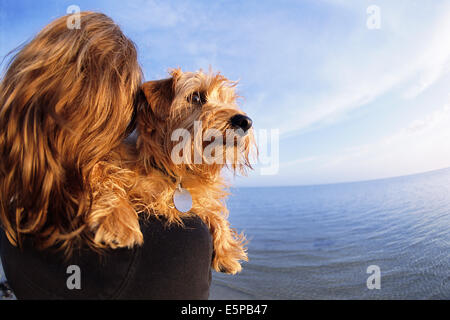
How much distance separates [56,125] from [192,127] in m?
1.19

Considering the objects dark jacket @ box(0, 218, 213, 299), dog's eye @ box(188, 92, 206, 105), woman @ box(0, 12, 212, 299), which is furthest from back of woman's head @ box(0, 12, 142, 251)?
dog's eye @ box(188, 92, 206, 105)

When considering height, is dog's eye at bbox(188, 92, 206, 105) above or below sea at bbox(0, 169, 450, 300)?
above

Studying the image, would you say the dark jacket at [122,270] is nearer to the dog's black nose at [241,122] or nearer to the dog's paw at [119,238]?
the dog's paw at [119,238]

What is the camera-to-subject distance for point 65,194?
130 cm

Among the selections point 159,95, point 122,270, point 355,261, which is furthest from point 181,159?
point 355,261

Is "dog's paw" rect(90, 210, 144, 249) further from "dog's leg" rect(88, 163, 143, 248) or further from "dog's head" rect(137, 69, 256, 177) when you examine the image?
"dog's head" rect(137, 69, 256, 177)

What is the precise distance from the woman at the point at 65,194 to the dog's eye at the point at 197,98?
3.56 ft

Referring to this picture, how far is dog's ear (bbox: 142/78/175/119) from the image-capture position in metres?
2.05

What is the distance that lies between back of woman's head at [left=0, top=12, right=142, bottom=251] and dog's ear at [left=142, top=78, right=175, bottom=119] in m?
0.54

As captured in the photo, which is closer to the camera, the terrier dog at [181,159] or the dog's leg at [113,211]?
the dog's leg at [113,211]

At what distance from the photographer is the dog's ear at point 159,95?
205 cm

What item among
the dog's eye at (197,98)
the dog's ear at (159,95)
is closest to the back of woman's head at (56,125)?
the dog's ear at (159,95)

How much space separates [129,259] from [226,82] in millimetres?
2079

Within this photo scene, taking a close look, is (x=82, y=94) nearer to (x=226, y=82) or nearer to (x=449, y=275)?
(x=226, y=82)
